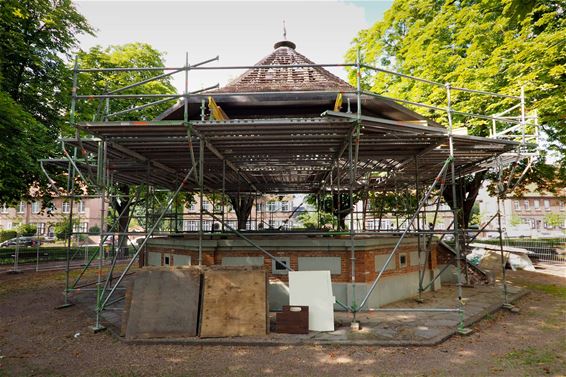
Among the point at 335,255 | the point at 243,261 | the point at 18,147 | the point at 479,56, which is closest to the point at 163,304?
the point at 243,261

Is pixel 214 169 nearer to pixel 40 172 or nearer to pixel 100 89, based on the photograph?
pixel 40 172

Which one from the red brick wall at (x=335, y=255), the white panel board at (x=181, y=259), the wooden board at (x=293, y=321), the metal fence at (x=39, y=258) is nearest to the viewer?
the wooden board at (x=293, y=321)

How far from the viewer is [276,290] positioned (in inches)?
378

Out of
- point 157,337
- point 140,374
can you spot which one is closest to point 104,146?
point 157,337

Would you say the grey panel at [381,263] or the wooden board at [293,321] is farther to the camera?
the grey panel at [381,263]

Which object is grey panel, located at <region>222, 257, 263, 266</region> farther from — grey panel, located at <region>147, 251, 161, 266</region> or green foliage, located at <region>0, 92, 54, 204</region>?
green foliage, located at <region>0, 92, 54, 204</region>

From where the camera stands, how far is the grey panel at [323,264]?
9.54m

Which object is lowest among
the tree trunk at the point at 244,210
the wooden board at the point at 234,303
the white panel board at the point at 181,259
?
the wooden board at the point at 234,303

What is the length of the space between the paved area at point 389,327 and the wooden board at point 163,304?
0.82 feet

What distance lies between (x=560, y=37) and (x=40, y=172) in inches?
870

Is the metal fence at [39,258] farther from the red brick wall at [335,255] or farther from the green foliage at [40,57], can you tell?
the red brick wall at [335,255]

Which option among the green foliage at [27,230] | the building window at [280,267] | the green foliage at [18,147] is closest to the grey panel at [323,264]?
the building window at [280,267]

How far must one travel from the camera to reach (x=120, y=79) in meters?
20.3

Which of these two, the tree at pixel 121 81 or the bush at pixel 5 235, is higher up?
the tree at pixel 121 81
